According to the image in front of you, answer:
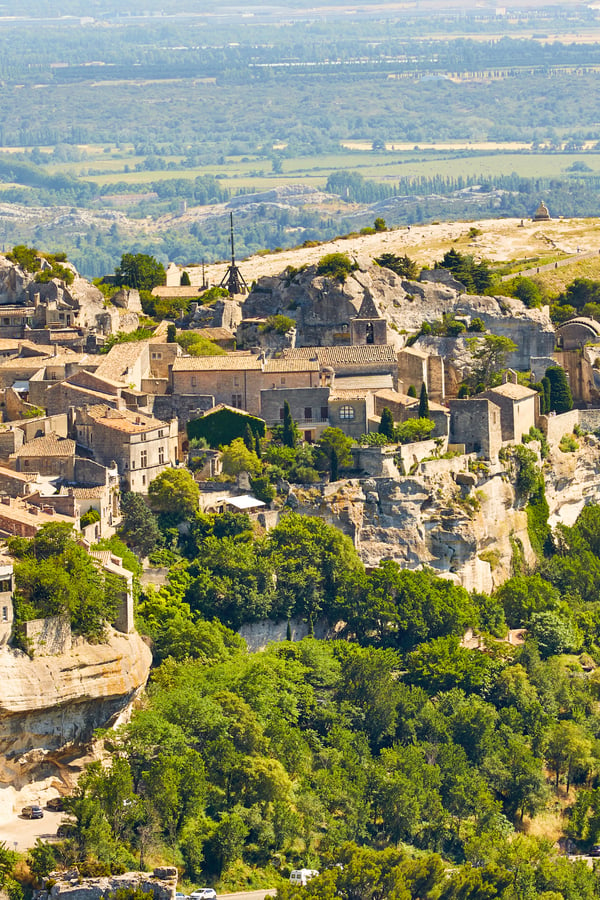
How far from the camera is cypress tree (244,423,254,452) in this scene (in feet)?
273

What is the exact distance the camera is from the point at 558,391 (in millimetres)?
93625

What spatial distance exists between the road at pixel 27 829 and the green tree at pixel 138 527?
14.4 m

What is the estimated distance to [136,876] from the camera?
60.3 meters

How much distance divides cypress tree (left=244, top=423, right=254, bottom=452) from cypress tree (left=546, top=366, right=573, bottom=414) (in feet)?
50.4

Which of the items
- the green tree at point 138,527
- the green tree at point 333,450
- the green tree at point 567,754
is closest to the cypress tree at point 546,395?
the green tree at point 333,450

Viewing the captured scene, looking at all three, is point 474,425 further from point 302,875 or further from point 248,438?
point 302,875

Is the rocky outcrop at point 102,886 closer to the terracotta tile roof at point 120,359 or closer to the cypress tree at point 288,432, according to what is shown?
the cypress tree at point 288,432

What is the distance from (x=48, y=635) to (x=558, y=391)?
3357 cm

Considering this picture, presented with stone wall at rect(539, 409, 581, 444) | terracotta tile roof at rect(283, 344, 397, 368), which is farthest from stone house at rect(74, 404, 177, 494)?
stone wall at rect(539, 409, 581, 444)

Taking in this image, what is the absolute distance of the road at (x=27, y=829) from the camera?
203ft

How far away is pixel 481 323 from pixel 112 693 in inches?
1329

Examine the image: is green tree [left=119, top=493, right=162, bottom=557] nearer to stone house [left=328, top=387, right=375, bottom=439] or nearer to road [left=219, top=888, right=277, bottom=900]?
stone house [left=328, top=387, right=375, bottom=439]

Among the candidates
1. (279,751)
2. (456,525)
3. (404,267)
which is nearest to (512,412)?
(456,525)

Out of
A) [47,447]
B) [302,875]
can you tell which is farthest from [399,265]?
[302,875]
